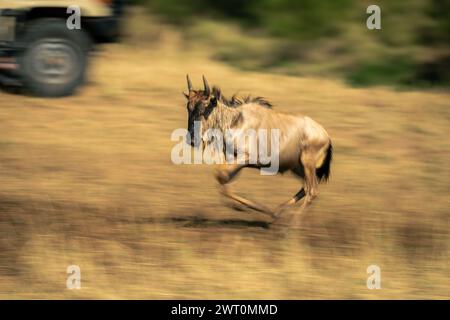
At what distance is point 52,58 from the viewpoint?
42.0ft

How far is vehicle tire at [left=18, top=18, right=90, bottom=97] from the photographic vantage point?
496 inches

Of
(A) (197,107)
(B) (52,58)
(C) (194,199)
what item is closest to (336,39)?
(B) (52,58)

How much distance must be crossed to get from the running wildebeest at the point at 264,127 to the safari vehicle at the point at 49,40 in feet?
15.8

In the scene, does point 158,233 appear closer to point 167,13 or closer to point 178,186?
point 178,186

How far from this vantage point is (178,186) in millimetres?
10414

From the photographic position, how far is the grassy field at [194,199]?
7691 mm

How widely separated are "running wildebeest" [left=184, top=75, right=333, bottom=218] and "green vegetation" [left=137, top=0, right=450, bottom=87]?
656 cm

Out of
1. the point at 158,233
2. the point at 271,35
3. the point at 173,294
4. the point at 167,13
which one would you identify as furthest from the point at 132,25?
the point at 173,294

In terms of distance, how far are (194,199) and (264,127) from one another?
6.10ft

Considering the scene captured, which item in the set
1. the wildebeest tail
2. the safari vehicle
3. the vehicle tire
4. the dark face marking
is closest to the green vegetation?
the safari vehicle

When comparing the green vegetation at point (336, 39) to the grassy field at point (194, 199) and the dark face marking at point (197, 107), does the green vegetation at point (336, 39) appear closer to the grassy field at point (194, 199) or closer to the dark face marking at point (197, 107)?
the grassy field at point (194, 199)

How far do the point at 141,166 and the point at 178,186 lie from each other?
816 millimetres

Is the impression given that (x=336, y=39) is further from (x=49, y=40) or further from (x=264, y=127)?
(x=264, y=127)

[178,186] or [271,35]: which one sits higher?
[271,35]
